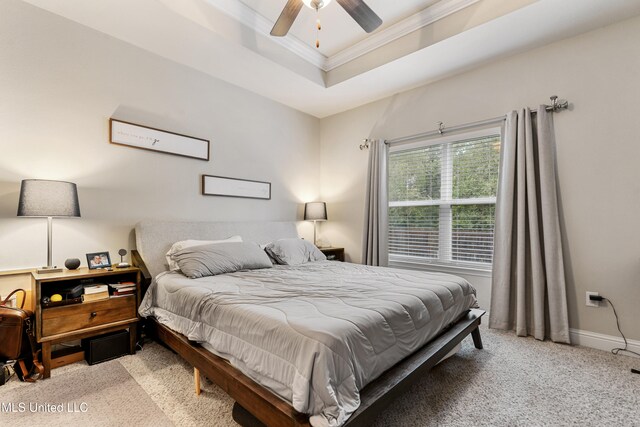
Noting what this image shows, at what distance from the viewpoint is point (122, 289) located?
7.86 feet

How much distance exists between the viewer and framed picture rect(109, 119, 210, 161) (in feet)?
9.02

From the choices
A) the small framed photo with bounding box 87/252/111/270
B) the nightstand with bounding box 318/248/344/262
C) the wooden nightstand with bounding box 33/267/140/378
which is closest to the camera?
the wooden nightstand with bounding box 33/267/140/378

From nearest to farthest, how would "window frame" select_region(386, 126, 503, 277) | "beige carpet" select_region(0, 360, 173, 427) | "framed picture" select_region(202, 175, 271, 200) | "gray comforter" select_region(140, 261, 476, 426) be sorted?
"gray comforter" select_region(140, 261, 476, 426) < "beige carpet" select_region(0, 360, 173, 427) < "window frame" select_region(386, 126, 503, 277) < "framed picture" select_region(202, 175, 271, 200)

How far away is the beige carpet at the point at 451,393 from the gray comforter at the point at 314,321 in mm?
331

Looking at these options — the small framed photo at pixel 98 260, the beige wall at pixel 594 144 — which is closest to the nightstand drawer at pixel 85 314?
the small framed photo at pixel 98 260

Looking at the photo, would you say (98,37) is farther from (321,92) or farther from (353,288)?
(353,288)

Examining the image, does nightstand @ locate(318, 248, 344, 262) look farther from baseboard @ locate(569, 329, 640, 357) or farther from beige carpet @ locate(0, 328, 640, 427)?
baseboard @ locate(569, 329, 640, 357)

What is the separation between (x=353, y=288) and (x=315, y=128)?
320cm

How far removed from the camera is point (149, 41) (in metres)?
2.78

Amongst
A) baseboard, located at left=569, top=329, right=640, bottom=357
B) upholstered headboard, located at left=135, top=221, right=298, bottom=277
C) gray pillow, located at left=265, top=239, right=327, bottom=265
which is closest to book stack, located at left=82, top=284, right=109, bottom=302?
upholstered headboard, located at left=135, top=221, right=298, bottom=277

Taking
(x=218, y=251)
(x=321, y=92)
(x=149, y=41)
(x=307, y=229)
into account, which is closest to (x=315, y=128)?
(x=321, y=92)

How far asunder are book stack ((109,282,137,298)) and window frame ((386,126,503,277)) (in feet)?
9.64

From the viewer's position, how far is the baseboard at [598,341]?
242cm

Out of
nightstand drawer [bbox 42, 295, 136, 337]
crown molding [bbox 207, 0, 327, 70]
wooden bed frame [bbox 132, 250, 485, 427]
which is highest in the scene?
crown molding [bbox 207, 0, 327, 70]
